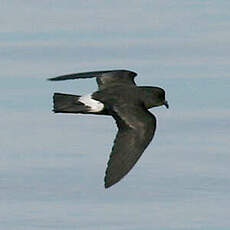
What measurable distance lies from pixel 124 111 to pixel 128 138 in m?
0.35

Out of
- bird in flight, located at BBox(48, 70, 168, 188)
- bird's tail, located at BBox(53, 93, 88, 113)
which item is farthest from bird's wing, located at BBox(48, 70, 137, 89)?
bird's tail, located at BBox(53, 93, 88, 113)

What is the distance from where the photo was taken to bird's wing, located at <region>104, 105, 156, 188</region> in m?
10.9

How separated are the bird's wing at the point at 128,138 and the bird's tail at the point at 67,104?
251 mm

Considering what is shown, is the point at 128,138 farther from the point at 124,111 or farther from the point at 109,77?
the point at 109,77

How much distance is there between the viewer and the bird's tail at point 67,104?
464 inches

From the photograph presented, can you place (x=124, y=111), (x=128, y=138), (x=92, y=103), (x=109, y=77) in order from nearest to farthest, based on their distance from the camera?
(x=128, y=138) < (x=124, y=111) < (x=92, y=103) < (x=109, y=77)

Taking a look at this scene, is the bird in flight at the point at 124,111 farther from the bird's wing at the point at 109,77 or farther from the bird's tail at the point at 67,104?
the bird's wing at the point at 109,77

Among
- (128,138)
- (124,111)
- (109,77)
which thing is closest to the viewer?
(128,138)

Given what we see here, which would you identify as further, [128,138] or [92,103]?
[92,103]

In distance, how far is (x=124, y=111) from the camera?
38.4 feet

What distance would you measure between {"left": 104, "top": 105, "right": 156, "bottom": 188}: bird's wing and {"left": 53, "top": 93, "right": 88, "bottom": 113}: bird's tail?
0.82 feet

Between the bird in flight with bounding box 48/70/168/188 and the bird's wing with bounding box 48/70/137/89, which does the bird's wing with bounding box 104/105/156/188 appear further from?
the bird's wing with bounding box 48/70/137/89

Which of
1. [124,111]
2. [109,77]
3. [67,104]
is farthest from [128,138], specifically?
[109,77]

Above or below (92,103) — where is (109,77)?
above
